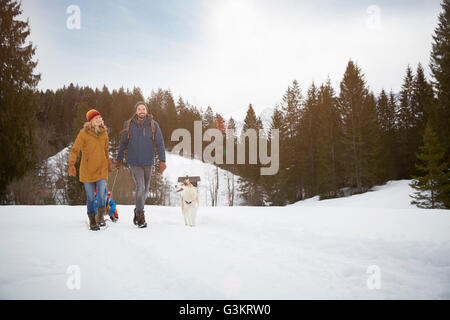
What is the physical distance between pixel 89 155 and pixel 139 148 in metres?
0.90

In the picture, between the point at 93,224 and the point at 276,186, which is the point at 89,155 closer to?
the point at 93,224

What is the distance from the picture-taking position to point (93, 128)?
4.48 m

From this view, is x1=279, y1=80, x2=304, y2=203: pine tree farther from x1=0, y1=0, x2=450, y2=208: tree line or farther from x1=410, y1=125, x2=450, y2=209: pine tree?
x1=410, y1=125, x2=450, y2=209: pine tree

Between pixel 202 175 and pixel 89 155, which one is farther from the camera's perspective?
pixel 202 175

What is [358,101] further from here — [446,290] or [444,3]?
[446,290]

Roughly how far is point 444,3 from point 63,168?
50252 mm

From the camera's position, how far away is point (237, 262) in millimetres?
2580

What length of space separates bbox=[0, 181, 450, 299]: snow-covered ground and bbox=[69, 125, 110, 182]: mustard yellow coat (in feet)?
3.26

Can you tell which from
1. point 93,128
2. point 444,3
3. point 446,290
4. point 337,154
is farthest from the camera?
point 337,154

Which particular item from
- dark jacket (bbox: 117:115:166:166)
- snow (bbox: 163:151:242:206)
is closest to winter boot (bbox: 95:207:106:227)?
dark jacket (bbox: 117:115:166:166)

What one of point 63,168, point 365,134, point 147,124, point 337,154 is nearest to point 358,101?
point 365,134

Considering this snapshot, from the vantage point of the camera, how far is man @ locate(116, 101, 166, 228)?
15.6ft

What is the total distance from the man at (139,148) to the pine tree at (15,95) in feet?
57.2

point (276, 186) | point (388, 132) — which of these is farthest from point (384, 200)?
point (388, 132)
